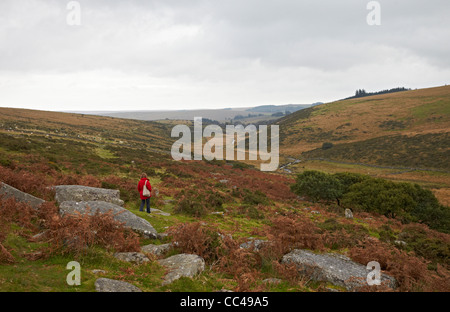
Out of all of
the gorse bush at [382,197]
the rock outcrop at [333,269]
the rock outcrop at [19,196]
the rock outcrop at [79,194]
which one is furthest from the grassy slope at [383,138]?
the rock outcrop at [19,196]

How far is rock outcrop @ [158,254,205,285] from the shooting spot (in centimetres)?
698

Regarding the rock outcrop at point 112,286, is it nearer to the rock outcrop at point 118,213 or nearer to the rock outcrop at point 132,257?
the rock outcrop at point 132,257

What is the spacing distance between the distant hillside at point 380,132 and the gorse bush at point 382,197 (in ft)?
192

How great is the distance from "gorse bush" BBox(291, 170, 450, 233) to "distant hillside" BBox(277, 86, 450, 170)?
2306 inches

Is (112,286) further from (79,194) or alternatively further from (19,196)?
(79,194)

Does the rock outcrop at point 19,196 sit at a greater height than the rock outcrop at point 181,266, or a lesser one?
greater

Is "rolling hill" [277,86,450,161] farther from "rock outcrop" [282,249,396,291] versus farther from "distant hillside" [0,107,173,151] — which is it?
"rock outcrop" [282,249,396,291]

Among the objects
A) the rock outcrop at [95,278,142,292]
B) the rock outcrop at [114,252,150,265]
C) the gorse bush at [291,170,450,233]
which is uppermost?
the rock outcrop at [95,278,142,292]

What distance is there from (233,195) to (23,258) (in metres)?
17.2

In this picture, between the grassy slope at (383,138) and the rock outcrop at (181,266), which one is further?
the grassy slope at (383,138)

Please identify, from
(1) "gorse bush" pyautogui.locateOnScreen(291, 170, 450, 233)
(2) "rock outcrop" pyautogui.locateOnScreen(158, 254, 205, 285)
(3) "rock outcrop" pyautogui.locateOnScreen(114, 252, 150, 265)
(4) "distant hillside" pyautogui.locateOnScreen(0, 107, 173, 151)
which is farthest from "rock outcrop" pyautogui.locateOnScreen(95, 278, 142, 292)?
(4) "distant hillside" pyautogui.locateOnScreen(0, 107, 173, 151)

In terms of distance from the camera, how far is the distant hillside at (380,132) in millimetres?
80438

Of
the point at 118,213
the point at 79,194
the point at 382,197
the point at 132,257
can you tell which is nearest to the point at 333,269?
the point at 132,257

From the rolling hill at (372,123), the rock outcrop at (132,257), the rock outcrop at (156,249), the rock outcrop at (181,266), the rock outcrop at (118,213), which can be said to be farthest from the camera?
the rolling hill at (372,123)
